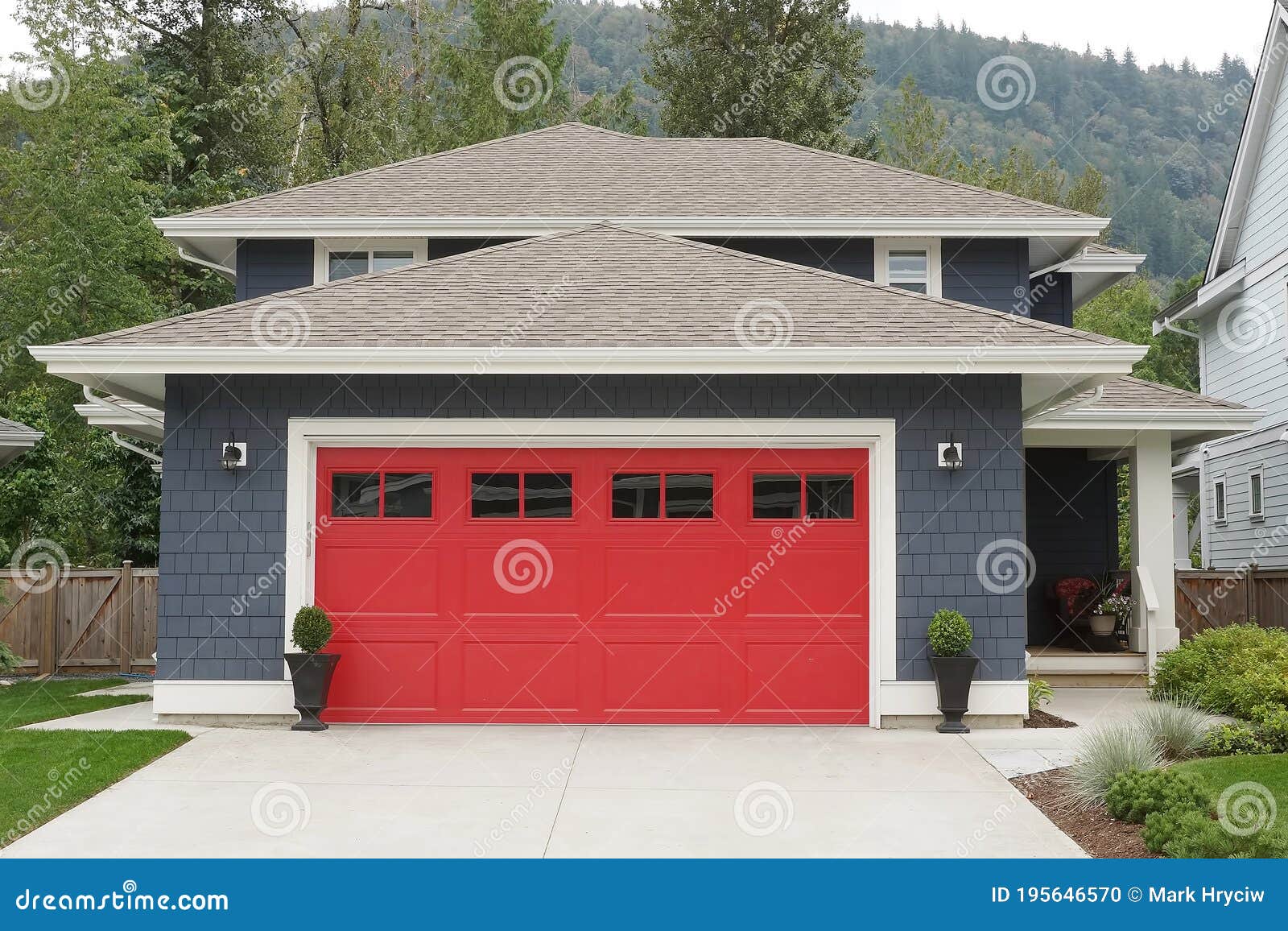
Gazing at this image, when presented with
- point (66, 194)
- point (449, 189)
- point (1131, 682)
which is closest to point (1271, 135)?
point (1131, 682)

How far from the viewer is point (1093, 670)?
1220 cm

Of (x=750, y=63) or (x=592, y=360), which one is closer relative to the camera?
(x=592, y=360)

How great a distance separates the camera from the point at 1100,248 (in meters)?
14.9

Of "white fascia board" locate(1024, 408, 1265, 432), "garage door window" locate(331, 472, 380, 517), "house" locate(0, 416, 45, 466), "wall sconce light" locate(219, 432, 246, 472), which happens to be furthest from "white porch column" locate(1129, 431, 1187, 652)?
"house" locate(0, 416, 45, 466)

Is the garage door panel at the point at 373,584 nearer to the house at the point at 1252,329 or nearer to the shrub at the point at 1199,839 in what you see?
the shrub at the point at 1199,839

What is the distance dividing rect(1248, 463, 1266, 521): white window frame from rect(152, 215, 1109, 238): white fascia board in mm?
8002

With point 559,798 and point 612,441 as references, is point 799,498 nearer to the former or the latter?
point 612,441

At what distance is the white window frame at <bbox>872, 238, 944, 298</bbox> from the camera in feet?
42.8

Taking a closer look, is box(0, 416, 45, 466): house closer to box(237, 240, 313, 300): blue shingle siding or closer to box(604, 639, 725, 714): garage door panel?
box(237, 240, 313, 300): blue shingle siding

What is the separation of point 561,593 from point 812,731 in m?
2.37

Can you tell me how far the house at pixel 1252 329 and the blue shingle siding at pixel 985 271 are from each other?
4966 millimetres

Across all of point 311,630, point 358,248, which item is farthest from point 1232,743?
point 358,248

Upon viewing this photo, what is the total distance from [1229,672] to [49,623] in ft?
44.0

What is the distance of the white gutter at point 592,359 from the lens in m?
8.98
